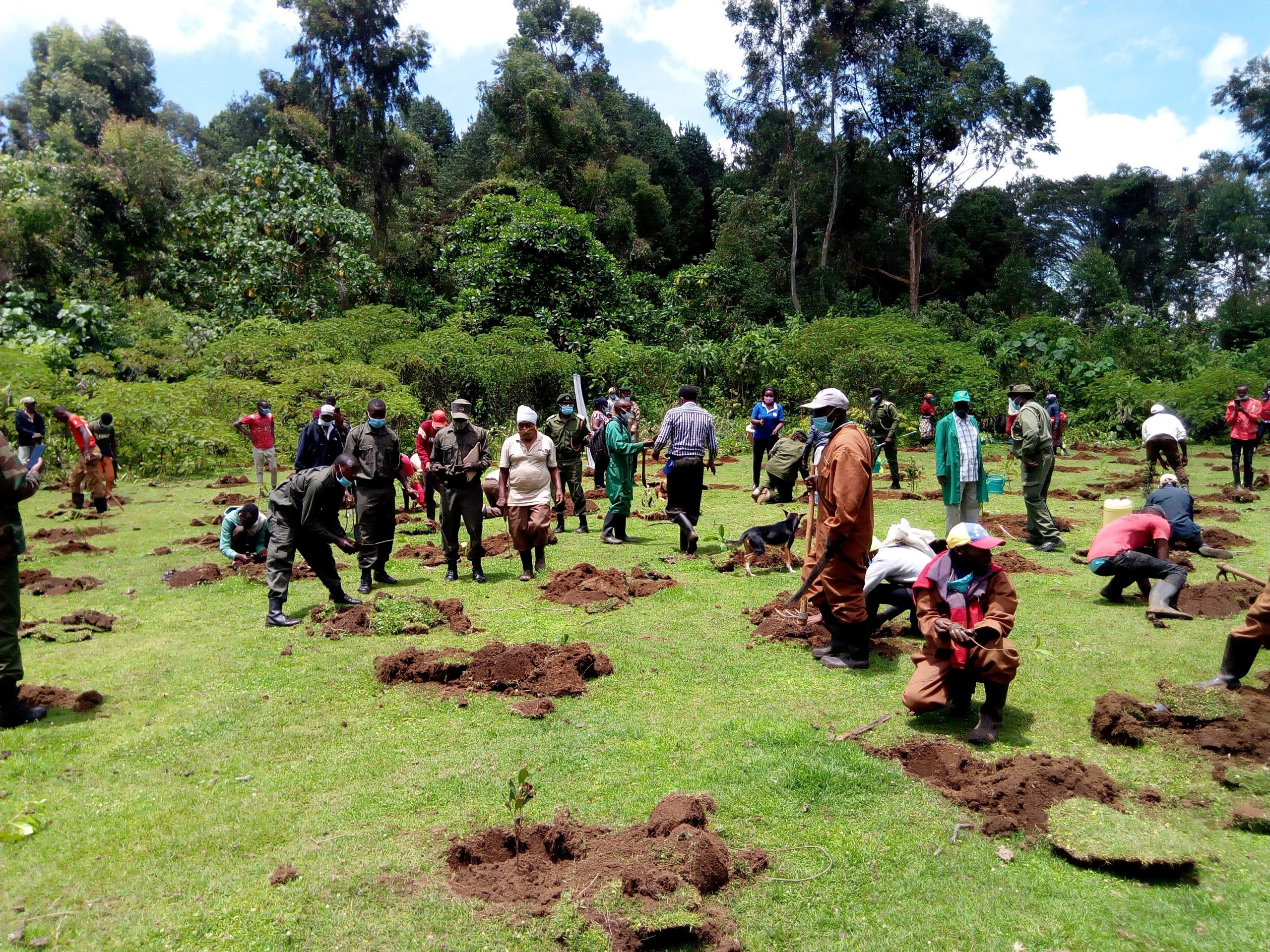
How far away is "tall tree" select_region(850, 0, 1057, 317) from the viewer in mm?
34781

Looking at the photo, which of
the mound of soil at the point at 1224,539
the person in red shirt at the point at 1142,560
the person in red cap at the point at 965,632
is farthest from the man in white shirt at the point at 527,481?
the mound of soil at the point at 1224,539

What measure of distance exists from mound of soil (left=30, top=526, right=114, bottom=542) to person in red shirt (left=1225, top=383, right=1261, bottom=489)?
1874cm

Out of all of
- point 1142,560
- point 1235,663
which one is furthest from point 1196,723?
point 1142,560

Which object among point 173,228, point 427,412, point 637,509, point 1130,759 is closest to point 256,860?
point 1130,759

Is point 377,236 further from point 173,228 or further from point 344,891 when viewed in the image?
point 344,891

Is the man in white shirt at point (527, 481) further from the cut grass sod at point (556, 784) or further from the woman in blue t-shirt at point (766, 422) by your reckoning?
the woman in blue t-shirt at point (766, 422)

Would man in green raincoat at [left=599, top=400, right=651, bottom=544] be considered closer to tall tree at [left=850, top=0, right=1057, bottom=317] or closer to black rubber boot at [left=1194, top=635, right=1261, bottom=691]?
black rubber boot at [left=1194, top=635, right=1261, bottom=691]

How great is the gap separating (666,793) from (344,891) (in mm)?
1782

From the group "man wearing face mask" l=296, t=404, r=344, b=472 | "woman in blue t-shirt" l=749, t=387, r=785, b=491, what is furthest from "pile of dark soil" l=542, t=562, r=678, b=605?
"woman in blue t-shirt" l=749, t=387, r=785, b=491

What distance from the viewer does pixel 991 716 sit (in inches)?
223

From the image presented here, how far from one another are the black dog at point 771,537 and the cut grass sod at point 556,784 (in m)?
1.32

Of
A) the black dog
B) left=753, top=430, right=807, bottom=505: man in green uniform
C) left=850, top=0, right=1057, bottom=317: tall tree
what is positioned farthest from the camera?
left=850, top=0, right=1057, bottom=317: tall tree

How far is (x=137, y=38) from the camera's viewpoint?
48.6m

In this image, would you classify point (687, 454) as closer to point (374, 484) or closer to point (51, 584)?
point (374, 484)
